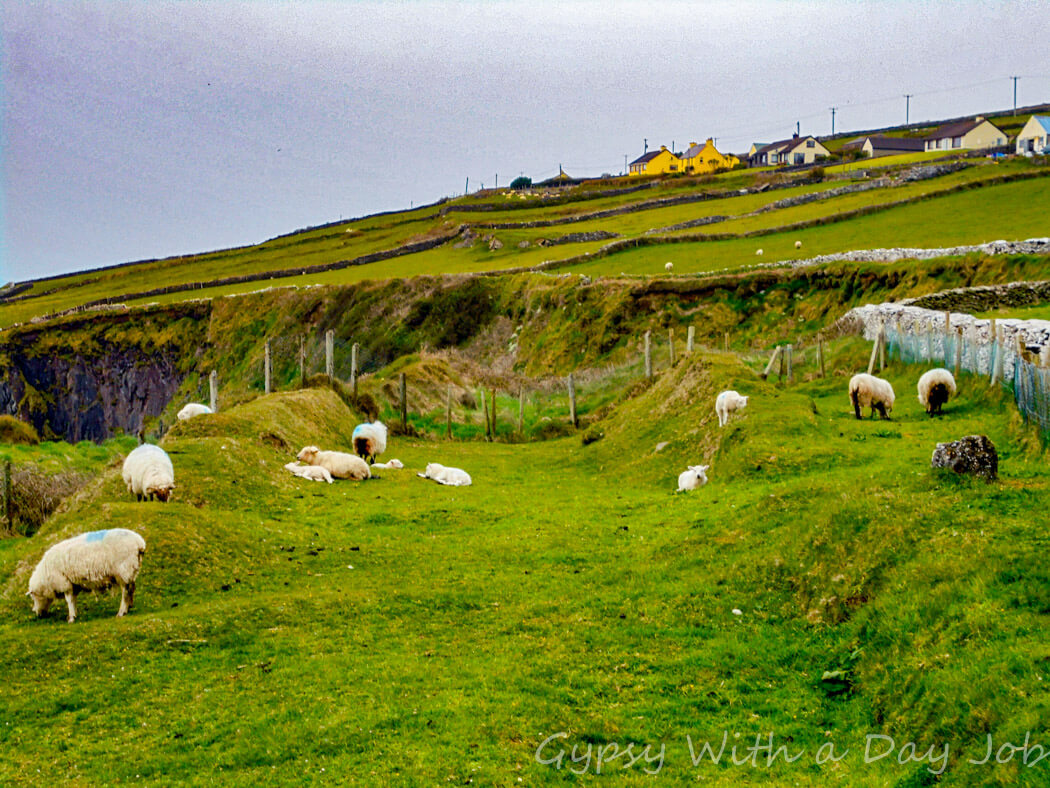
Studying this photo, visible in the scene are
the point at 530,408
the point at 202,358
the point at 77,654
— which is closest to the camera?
the point at 77,654

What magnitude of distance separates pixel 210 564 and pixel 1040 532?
39.7 ft

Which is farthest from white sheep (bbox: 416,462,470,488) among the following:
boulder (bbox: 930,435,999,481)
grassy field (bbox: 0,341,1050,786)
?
boulder (bbox: 930,435,999,481)

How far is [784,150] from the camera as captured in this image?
471ft

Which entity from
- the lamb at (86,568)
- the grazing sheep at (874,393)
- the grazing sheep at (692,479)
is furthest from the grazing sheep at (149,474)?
the grazing sheep at (874,393)

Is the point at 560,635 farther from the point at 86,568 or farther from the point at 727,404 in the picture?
the point at 727,404

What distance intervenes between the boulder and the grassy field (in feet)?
1.03

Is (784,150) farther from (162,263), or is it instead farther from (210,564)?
(210,564)

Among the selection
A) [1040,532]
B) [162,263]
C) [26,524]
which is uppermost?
[162,263]

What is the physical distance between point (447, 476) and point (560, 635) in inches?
516

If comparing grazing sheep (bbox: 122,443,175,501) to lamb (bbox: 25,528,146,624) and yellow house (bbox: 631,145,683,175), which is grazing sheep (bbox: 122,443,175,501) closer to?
lamb (bbox: 25,528,146,624)

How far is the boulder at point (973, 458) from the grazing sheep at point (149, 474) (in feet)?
45.5

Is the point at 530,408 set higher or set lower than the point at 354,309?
lower

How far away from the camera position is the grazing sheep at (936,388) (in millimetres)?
22766

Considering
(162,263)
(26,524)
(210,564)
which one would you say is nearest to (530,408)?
(26,524)
